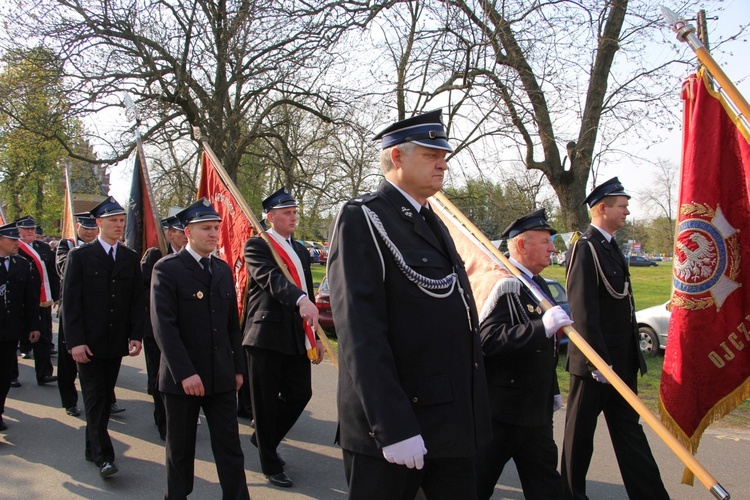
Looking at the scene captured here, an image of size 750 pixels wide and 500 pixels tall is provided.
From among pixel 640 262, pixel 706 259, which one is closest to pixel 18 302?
pixel 706 259

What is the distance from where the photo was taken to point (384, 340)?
2.34 metres

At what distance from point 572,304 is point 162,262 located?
2838mm

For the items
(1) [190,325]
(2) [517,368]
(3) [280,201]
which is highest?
(3) [280,201]

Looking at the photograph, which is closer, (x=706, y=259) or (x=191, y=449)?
(x=706, y=259)

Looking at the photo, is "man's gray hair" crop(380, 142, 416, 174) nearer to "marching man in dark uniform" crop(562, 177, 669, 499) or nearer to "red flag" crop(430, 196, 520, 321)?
"red flag" crop(430, 196, 520, 321)

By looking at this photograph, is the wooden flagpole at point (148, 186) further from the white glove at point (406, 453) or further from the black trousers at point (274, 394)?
the white glove at point (406, 453)

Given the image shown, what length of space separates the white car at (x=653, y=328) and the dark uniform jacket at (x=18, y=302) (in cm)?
912

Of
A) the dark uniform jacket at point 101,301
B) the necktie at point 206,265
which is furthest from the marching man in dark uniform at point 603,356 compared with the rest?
the dark uniform jacket at point 101,301

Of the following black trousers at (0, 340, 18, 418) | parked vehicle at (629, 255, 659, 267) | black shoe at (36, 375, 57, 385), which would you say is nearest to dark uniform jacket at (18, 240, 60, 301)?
black shoe at (36, 375, 57, 385)

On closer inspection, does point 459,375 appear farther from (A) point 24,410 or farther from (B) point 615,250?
(A) point 24,410

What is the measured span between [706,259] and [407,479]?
8.81 ft

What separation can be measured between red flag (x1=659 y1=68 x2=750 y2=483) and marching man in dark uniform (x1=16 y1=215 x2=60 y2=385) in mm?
6867

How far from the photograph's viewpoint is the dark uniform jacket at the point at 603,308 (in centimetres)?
430

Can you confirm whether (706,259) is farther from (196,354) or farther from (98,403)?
(98,403)
